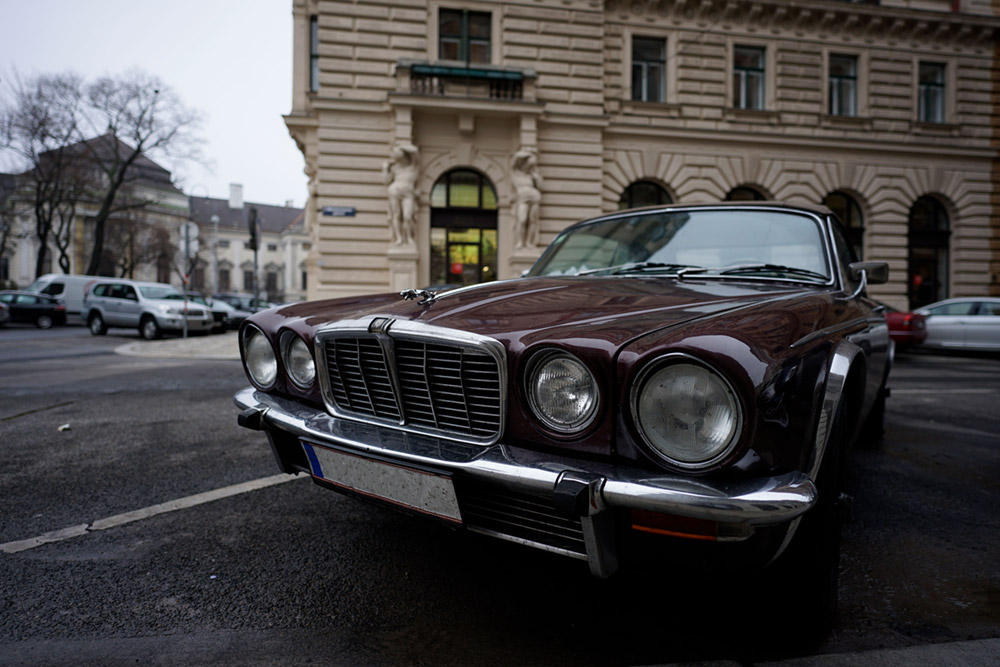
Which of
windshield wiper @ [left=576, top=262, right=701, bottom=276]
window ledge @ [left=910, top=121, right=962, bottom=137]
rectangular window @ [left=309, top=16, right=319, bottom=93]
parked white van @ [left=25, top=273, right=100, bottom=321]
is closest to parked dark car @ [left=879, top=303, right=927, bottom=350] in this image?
window ledge @ [left=910, top=121, right=962, bottom=137]

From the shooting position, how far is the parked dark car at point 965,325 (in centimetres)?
1187

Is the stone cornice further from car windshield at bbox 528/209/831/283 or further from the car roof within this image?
car windshield at bbox 528/209/831/283

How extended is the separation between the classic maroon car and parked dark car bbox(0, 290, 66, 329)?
25.2 metres

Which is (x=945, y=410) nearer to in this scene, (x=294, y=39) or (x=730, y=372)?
(x=730, y=372)

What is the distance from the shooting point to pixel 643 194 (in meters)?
16.4

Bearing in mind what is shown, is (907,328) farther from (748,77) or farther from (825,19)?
(825,19)

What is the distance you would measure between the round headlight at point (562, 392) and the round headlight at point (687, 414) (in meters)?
0.14

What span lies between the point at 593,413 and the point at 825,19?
64.1ft

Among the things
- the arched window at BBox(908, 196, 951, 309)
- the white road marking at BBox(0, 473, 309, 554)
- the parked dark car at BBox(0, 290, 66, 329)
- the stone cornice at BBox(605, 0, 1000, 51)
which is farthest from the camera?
the parked dark car at BBox(0, 290, 66, 329)

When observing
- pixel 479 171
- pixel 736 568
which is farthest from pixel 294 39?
pixel 736 568

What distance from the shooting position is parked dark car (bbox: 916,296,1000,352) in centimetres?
1187

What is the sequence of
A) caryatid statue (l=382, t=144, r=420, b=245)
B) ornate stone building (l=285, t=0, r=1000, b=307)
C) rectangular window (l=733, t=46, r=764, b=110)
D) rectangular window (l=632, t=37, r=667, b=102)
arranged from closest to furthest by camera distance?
1. caryatid statue (l=382, t=144, r=420, b=245)
2. ornate stone building (l=285, t=0, r=1000, b=307)
3. rectangular window (l=632, t=37, r=667, b=102)
4. rectangular window (l=733, t=46, r=764, b=110)

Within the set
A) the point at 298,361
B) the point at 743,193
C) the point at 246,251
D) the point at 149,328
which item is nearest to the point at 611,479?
the point at 298,361

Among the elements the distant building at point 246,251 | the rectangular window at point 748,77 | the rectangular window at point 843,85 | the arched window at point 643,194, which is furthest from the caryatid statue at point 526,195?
the distant building at point 246,251
